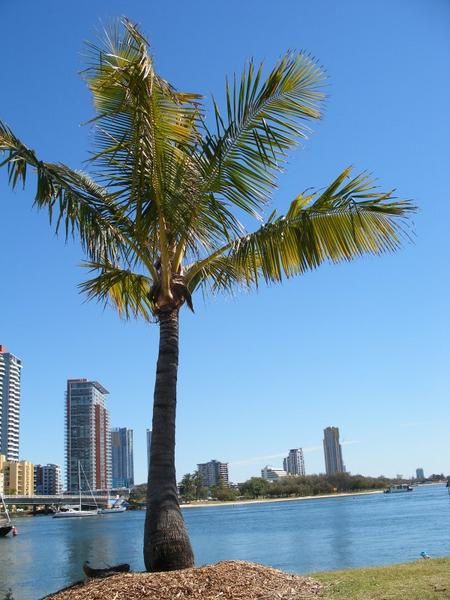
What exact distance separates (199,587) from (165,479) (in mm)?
1482

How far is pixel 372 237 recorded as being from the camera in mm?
9203

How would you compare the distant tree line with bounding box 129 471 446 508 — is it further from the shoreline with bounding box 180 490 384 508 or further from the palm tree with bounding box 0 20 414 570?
the palm tree with bounding box 0 20 414 570

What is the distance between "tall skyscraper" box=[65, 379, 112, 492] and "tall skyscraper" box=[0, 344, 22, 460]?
17.4 m

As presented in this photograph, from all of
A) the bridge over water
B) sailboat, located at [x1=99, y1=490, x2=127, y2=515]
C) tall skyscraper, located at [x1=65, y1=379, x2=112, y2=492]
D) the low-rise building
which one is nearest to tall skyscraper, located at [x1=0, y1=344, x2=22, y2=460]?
the low-rise building

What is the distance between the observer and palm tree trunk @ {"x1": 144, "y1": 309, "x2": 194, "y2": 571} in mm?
7750

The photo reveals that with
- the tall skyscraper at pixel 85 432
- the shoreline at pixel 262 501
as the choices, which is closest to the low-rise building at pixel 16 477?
the tall skyscraper at pixel 85 432

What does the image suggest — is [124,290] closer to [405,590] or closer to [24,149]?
[24,149]

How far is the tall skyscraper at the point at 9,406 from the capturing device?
185000 mm

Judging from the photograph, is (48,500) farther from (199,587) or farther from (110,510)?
(199,587)

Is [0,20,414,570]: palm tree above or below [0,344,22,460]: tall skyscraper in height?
below

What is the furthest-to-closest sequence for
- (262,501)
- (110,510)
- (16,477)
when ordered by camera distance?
(262,501)
(16,477)
(110,510)

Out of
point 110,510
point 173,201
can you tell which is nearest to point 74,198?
point 173,201

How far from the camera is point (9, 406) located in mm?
186375

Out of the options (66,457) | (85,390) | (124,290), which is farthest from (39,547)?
(66,457)
